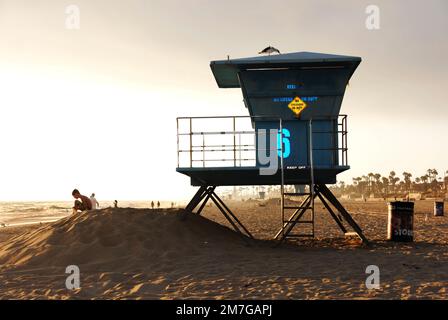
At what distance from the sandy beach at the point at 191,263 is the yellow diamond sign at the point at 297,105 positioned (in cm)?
429

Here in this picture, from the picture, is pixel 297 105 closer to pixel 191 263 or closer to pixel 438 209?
pixel 191 263

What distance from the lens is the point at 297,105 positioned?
1308cm

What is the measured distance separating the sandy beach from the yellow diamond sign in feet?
14.1

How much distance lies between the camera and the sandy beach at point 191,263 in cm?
771

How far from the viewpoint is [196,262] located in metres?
10.2

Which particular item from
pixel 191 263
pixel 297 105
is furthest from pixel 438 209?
pixel 191 263

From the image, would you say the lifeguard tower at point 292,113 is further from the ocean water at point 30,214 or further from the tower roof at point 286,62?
the ocean water at point 30,214

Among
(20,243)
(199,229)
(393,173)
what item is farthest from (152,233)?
(393,173)

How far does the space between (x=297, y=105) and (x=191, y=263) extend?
608cm

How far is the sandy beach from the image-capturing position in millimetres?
7715
